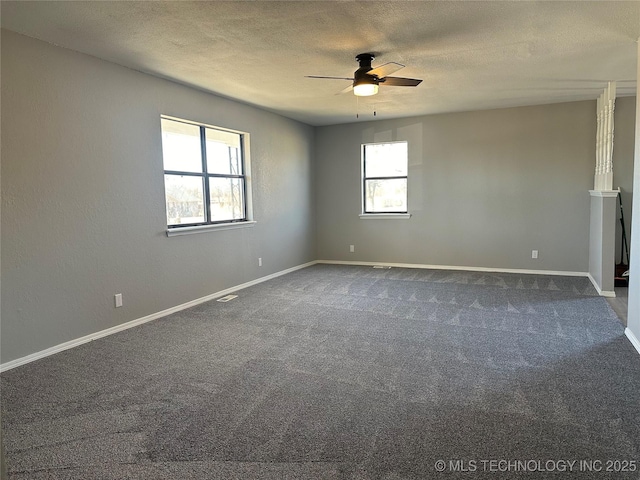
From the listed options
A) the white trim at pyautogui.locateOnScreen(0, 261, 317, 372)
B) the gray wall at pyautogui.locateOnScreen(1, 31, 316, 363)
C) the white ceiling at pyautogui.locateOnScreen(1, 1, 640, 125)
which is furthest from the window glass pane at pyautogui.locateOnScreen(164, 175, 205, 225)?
the white ceiling at pyautogui.locateOnScreen(1, 1, 640, 125)

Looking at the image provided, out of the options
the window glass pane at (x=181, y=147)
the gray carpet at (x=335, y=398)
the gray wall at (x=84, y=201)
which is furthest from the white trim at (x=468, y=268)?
the window glass pane at (x=181, y=147)

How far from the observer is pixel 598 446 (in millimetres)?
1953

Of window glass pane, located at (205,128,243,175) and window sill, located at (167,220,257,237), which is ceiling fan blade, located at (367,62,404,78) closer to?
window glass pane, located at (205,128,243,175)

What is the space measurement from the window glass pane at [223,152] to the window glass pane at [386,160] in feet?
8.19

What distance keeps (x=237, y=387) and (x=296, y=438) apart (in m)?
0.70

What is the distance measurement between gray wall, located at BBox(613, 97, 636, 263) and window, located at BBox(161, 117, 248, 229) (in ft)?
16.9

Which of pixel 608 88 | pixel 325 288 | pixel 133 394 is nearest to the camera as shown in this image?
pixel 133 394

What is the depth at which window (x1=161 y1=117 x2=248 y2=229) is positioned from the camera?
4.53 m

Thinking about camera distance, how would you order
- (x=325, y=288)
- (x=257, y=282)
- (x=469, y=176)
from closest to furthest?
(x=325, y=288) < (x=257, y=282) < (x=469, y=176)

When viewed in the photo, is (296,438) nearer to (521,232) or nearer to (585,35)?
(585,35)

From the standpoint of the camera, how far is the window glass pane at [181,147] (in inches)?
175

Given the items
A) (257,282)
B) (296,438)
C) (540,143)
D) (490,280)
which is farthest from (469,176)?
(296,438)

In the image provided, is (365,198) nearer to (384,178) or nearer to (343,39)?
(384,178)

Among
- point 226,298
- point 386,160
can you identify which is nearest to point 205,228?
point 226,298
